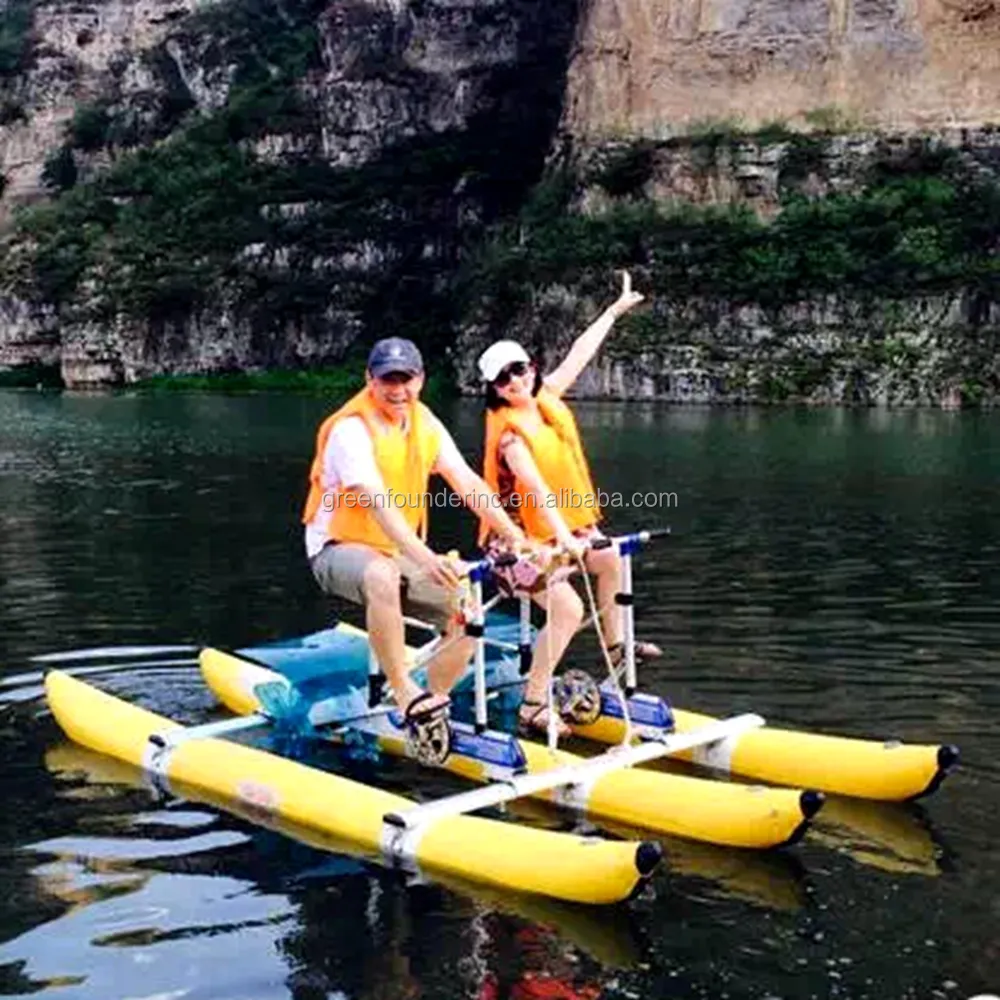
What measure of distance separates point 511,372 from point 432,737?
2556mm

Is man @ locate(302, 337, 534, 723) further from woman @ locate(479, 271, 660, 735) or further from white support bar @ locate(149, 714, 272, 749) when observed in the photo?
white support bar @ locate(149, 714, 272, 749)

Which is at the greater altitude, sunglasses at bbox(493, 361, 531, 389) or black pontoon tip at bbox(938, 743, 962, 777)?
sunglasses at bbox(493, 361, 531, 389)

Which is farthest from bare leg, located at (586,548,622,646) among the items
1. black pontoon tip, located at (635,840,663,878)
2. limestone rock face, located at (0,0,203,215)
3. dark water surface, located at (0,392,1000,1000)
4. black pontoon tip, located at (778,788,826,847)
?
limestone rock face, located at (0,0,203,215)

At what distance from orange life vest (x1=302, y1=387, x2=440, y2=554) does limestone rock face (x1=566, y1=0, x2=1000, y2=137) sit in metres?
83.9

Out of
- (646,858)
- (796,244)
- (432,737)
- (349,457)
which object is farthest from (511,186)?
(646,858)

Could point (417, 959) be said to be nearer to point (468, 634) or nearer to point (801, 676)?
point (468, 634)

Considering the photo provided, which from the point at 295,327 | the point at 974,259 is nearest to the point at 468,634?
the point at 974,259

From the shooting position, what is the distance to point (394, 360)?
11.0 m

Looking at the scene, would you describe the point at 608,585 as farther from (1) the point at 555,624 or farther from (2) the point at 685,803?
(2) the point at 685,803

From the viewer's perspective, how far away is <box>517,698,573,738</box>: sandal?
→ 12.1m

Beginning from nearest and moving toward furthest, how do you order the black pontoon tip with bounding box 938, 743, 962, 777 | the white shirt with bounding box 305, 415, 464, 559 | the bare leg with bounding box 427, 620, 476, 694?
1. the black pontoon tip with bounding box 938, 743, 962, 777
2. the white shirt with bounding box 305, 415, 464, 559
3. the bare leg with bounding box 427, 620, 476, 694

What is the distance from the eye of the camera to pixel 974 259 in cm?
8425

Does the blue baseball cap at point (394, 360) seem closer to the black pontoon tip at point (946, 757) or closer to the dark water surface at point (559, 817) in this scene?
the dark water surface at point (559, 817)

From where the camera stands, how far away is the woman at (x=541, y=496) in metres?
11.8
